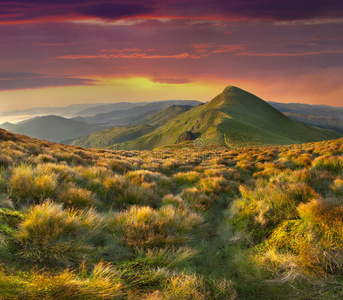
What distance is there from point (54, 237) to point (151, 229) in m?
1.59

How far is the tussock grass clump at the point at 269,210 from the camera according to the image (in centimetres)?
397

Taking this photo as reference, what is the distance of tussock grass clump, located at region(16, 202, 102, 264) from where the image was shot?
8.46 ft

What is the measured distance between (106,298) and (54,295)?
50 cm

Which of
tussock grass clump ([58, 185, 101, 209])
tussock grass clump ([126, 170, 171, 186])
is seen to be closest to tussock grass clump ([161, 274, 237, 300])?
tussock grass clump ([58, 185, 101, 209])

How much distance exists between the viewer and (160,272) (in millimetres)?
2562

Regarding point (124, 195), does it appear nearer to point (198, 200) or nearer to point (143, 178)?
point (143, 178)

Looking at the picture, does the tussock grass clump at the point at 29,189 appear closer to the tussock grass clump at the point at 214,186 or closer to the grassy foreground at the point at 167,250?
the grassy foreground at the point at 167,250

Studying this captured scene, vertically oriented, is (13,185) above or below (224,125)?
below

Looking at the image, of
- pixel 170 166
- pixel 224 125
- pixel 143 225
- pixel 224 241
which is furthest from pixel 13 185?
pixel 224 125

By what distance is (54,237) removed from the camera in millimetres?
2799

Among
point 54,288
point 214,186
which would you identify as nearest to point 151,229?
point 54,288

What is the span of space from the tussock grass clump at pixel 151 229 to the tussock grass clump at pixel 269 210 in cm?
135

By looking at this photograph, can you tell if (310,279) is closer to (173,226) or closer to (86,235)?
(173,226)

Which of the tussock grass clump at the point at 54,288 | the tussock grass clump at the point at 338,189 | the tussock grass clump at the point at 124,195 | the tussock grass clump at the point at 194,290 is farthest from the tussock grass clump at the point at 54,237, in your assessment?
the tussock grass clump at the point at 338,189
